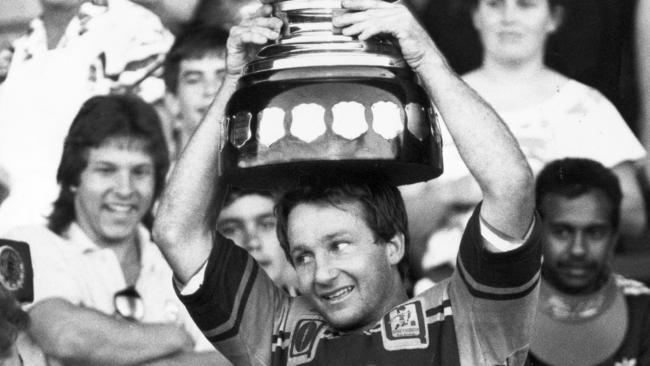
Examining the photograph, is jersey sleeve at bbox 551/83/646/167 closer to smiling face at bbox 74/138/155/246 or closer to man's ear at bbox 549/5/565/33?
man's ear at bbox 549/5/565/33

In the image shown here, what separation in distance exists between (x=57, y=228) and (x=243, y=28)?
1595mm

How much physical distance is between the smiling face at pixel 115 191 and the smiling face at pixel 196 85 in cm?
15

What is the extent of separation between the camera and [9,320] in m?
2.75

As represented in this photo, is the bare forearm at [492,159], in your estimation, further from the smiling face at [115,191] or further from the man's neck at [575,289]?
the smiling face at [115,191]

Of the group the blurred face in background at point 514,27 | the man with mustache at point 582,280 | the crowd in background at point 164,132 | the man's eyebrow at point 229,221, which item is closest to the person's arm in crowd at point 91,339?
the crowd in background at point 164,132

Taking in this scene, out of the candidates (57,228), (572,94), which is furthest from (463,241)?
(57,228)

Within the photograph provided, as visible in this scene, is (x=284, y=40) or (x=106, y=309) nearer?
(x=284, y=40)

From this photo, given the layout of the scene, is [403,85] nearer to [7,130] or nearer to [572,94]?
[572,94]

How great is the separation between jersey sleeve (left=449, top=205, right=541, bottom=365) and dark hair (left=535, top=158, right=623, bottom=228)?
4.04 feet

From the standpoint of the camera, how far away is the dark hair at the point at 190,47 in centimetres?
415

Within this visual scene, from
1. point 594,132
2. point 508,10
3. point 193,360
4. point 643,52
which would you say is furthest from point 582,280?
point 193,360

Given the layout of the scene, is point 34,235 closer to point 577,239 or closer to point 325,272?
point 577,239

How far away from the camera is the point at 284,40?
8.82 ft

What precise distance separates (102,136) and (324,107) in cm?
172
